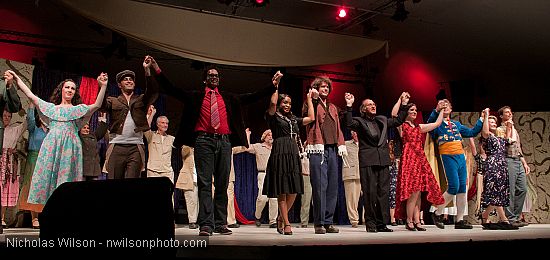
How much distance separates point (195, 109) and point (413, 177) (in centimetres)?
253

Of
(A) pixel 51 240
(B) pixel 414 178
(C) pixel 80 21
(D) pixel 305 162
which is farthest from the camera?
(C) pixel 80 21

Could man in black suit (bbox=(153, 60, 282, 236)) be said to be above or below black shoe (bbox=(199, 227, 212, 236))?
above

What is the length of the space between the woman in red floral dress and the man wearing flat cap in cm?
280

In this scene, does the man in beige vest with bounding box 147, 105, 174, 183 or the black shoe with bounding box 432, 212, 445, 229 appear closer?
the black shoe with bounding box 432, 212, 445, 229

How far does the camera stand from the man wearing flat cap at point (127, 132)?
4391mm

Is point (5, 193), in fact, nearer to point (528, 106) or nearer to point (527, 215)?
point (527, 215)

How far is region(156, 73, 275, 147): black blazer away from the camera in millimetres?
4352

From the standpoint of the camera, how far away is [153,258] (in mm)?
1466

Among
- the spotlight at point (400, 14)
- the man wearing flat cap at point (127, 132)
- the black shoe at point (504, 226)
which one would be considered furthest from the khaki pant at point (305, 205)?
the man wearing flat cap at point (127, 132)

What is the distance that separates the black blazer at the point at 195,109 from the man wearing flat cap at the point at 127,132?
163mm

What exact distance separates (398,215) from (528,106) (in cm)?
484

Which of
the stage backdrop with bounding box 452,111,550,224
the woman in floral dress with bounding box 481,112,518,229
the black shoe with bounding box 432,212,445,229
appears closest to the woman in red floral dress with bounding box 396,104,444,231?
the black shoe with bounding box 432,212,445,229

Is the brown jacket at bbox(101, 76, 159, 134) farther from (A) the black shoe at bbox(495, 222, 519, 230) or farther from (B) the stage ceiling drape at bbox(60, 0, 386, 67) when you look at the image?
(A) the black shoe at bbox(495, 222, 519, 230)

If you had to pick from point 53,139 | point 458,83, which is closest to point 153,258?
point 53,139
